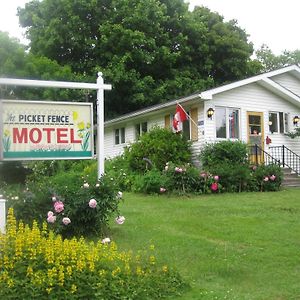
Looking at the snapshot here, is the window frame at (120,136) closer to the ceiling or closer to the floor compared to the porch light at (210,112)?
closer to the floor

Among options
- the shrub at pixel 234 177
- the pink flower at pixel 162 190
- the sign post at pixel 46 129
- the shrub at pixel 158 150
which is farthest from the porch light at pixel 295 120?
the sign post at pixel 46 129

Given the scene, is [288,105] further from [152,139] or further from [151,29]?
[151,29]

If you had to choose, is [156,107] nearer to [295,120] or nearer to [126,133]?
[126,133]

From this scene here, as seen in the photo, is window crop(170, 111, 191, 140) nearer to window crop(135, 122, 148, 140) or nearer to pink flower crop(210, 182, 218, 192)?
window crop(135, 122, 148, 140)

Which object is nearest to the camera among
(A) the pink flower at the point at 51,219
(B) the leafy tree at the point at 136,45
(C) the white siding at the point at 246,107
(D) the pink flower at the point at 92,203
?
(A) the pink flower at the point at 51,219

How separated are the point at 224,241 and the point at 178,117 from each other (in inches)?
445

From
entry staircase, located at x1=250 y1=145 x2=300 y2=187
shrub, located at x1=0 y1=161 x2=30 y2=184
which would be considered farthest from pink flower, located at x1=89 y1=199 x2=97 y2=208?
entry staircase, located at x1=250 y1=145 x2=300 y2=187

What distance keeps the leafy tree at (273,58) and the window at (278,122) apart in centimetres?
2868

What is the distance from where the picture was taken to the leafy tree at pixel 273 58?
49656 mm

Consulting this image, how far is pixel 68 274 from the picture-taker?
16.5 feet

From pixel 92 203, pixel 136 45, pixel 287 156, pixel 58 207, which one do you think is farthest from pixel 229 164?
pixel 136 45

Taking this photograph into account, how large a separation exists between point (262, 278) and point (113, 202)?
3098mm

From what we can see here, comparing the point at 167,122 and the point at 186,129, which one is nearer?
the point at 186,129

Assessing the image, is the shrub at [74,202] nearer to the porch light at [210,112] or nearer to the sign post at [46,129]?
the sign post at [46,129]
